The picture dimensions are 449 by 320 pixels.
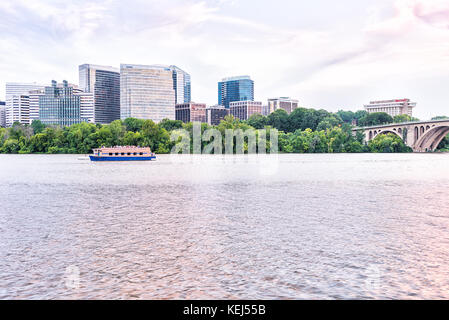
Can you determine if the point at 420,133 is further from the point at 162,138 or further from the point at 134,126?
the point at 134,126

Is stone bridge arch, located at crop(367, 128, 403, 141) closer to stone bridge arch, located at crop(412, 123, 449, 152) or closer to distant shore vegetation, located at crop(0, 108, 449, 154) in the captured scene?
distant shore vegetation, located at crop(0, 108, 449, 154)

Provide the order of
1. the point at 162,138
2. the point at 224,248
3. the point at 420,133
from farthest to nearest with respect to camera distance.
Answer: the point at 420,133 < the point at 162,138 < the point at 224,248

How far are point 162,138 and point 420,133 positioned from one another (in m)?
84.4

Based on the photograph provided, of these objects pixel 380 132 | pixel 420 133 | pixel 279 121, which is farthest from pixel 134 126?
pixel 420 133

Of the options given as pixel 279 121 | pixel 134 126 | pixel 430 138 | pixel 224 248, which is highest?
pixel 279 121

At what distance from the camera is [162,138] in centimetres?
13575

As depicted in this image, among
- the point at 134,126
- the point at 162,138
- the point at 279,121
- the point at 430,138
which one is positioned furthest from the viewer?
the point at 279,121

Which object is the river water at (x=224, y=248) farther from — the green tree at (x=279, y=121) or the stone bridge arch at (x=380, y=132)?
the green tree at (x=279, y=121)

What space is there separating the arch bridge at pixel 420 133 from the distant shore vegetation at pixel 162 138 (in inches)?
99.5

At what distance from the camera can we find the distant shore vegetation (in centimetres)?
13238

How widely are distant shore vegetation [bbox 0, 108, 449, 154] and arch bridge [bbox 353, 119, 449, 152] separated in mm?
2527

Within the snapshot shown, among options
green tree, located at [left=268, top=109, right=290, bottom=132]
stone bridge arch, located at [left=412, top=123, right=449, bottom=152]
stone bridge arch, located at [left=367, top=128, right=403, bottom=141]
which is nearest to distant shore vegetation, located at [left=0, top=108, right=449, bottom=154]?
green tree, located at [left=268, top=109, right=290, bottom=132]
